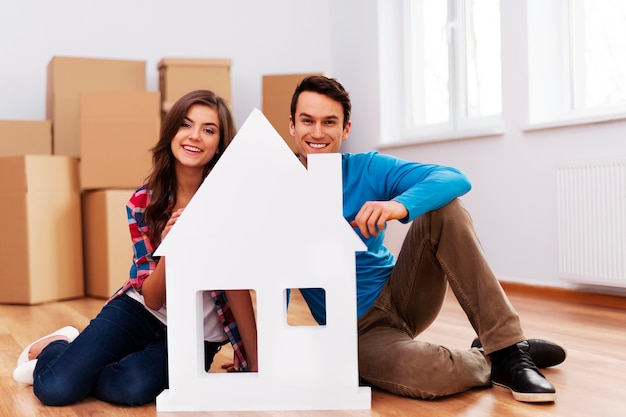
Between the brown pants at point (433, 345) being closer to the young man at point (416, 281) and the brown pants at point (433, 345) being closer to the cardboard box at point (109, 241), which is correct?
the young man at point (416, 281)

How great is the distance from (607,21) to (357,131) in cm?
182

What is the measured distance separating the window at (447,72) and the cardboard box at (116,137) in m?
1.45

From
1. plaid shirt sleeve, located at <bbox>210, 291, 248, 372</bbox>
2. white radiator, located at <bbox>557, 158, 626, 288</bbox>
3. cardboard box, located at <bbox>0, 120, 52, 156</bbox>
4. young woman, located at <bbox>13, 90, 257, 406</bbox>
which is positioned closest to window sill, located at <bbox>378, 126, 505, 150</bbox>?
white radiator, located at <bbox>557, 158, 626, 288</bbox>

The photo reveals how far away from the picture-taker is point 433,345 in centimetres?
164

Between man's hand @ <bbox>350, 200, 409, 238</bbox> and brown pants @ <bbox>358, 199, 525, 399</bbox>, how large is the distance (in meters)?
0.16

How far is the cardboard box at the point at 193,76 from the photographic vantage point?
402 cm

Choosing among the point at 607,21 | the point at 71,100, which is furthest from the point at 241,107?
the point at 607,21

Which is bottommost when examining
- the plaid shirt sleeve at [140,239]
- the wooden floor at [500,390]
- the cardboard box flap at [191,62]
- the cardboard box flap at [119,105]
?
the wooden floor at [500,390]

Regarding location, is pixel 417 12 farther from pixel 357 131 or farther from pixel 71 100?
pixel 71 100

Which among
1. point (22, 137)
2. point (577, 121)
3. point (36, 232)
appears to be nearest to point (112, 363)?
point (36, 232)

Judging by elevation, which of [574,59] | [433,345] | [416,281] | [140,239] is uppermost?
[574,59]

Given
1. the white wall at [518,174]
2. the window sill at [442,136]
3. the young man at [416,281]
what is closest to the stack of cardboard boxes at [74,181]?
the window sill at [442,136]

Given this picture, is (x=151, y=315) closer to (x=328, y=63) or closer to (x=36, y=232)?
(x=36, y=232)

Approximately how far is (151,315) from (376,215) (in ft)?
2.12
